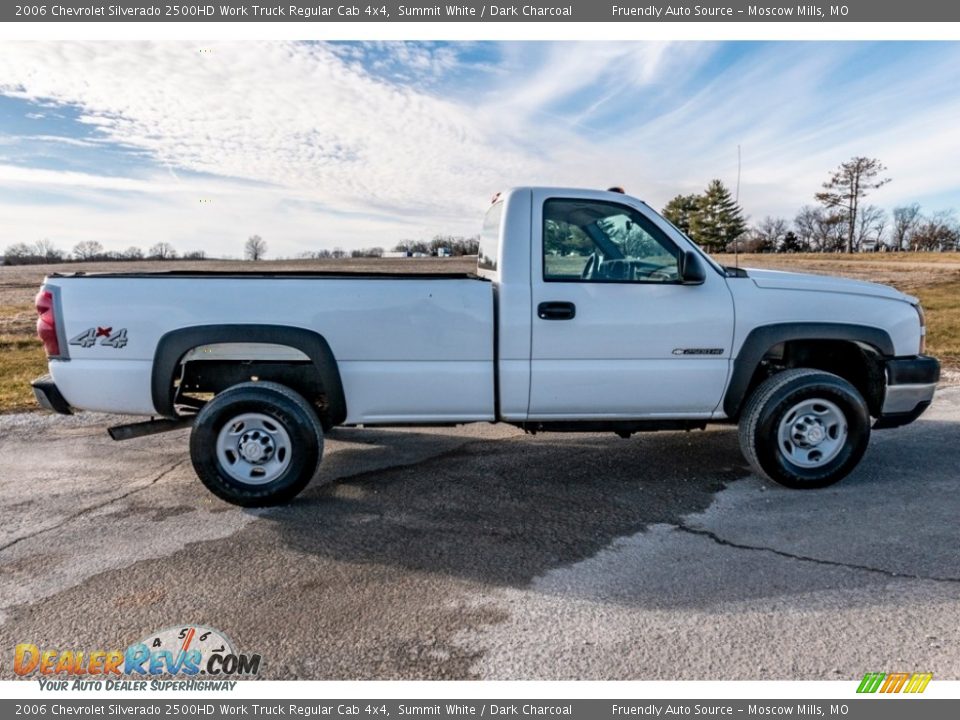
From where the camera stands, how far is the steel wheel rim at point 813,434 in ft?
13.7

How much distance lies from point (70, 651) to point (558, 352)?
2954 mm

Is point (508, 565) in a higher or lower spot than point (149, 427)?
lower

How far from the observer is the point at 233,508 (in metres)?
3.96

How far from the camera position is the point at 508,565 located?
3.19 meters

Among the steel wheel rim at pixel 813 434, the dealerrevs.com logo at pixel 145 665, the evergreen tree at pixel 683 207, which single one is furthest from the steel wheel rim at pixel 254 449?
the evergreen tree at pixel 683 207

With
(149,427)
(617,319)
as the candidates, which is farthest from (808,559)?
(149,427)

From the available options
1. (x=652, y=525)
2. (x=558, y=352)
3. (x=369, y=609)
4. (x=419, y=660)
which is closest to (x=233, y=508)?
(x=369, y=609)

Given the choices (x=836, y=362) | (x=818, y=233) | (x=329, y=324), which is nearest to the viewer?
(x=329, y=324)

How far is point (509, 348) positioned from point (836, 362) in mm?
2702

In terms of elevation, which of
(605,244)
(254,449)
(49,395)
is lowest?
(254,449)

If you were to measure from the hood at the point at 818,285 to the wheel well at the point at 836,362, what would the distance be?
37cm

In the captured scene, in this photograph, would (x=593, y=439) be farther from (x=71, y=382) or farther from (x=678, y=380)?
(x=71, y=382)

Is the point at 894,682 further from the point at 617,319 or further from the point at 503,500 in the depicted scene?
the point at 617,319

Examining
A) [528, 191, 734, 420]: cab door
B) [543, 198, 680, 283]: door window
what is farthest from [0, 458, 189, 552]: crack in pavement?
[543, 198, 680, 283]: door window
